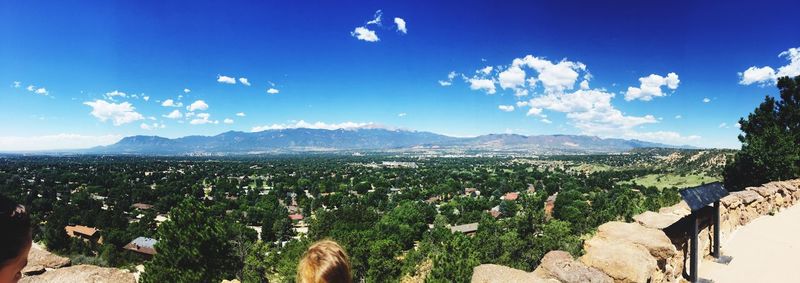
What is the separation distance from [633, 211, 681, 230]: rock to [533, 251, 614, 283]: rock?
309 cm

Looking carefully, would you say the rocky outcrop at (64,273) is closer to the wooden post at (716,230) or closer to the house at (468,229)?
the wooden post at (716,230)

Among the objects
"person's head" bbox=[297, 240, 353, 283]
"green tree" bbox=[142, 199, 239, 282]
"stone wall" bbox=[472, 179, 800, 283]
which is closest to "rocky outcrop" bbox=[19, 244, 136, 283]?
"person's head" bbox=[297, 240, 353, 283]

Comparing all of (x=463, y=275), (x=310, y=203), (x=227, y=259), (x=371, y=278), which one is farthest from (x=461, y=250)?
(x=310, y=203)

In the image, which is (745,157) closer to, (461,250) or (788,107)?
(788,107)

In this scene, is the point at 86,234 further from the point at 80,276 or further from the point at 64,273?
the point at 80,276

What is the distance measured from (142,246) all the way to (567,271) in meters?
50.8

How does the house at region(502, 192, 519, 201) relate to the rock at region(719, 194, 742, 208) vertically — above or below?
below

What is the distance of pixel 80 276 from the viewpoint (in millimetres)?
5359

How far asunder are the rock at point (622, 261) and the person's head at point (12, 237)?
543 centimetres

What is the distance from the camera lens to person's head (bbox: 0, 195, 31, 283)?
1.95m

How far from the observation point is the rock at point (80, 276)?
528 cm

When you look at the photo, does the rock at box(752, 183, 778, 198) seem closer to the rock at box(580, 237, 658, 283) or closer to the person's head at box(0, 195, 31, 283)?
the rock at box(580, 237, 658, 283)

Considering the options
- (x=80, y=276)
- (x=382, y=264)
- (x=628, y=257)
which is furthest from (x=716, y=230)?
(x=382, y=264)

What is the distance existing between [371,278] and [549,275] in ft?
87.7
